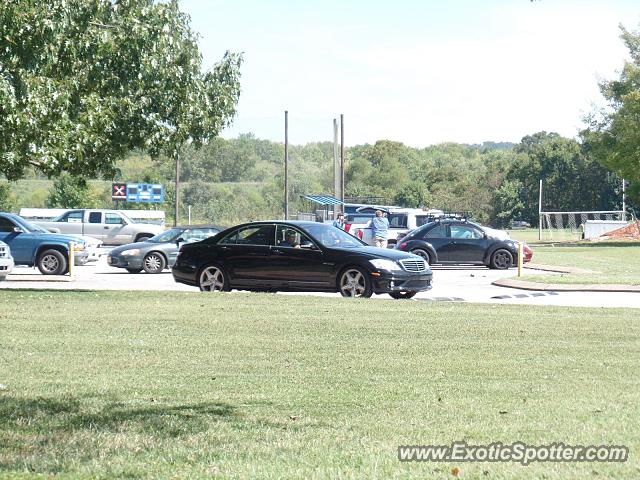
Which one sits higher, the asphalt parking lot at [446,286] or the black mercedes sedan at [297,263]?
the black mercedes sedan at [297,263]

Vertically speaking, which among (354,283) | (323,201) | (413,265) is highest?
(323,201)

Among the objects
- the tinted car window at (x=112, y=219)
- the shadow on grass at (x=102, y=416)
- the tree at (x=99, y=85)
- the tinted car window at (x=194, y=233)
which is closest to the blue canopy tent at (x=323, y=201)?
the tinted car window at (x=112, y=219)

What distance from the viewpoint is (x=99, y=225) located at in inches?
1924

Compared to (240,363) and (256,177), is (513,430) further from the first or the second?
(256,177)

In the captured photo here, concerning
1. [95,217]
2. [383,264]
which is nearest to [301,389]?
[383,264]

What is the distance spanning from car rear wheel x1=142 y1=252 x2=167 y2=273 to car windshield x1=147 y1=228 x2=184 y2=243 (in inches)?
21.5

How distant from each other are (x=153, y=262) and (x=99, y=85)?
9621 mm

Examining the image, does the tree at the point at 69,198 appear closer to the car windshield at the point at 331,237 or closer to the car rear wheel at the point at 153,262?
the car rear wheel at the point at 153,262

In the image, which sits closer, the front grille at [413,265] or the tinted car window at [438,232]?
the front grille at [413,265]

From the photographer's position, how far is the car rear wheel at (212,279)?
72.2 feet

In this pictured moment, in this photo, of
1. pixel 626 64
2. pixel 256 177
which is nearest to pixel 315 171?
pixel 256 177

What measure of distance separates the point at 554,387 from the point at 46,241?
21450 mm

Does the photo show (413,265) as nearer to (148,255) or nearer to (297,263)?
(297,263)

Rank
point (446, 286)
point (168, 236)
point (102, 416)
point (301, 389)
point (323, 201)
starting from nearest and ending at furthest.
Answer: point (102, 416), point (301, 389), point (446, 286), point (168, 236), point (323, 201)
